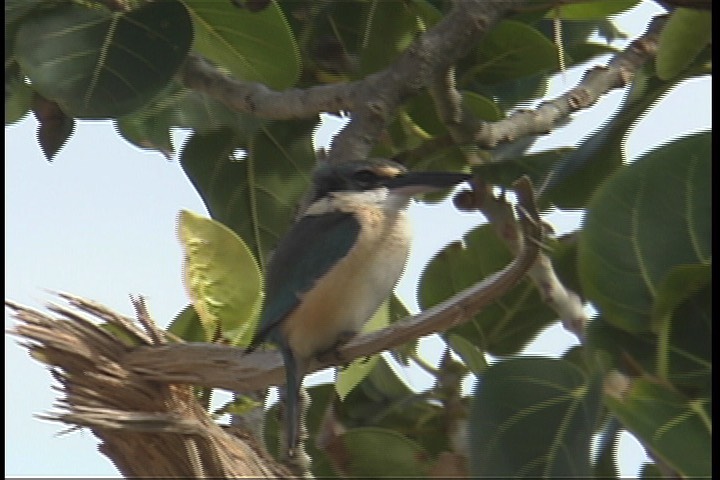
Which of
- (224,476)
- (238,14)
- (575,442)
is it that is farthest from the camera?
(238,14)

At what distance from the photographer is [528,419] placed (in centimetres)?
136

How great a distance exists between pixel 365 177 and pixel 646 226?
0.39 meters

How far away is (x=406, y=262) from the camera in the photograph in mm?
1579

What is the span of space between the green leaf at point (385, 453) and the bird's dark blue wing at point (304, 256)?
198 mm

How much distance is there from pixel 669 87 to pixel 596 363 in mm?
386

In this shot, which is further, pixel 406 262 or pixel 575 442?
pixel 406 262

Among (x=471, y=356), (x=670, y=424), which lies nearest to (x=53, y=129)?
(x=471, y=356)

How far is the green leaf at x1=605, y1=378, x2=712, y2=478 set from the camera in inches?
49.1

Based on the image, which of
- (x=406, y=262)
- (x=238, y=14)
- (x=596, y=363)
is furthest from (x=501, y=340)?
(x=238, y=14)

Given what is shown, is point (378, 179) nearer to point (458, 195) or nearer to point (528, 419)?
point (458, 195)

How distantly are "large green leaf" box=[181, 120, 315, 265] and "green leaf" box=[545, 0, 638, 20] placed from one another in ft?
1.26

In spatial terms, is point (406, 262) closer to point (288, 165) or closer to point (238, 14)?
point (288, 165)

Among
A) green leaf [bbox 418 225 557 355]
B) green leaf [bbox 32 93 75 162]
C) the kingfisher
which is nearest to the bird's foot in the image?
the kingfisher

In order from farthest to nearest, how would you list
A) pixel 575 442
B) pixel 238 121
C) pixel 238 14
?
pixel 238 121, pixel 238 14, pixel 575 442
